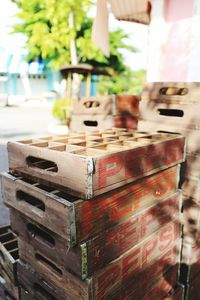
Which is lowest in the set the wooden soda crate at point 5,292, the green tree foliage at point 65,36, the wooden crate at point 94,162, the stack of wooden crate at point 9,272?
the wooden soda crate at point 5,292

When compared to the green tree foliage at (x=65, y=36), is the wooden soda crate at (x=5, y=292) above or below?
below

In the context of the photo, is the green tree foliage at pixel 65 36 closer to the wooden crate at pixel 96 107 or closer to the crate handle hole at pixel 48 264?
the wooden crate at pixel 96 107

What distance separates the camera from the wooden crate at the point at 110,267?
1.46 m

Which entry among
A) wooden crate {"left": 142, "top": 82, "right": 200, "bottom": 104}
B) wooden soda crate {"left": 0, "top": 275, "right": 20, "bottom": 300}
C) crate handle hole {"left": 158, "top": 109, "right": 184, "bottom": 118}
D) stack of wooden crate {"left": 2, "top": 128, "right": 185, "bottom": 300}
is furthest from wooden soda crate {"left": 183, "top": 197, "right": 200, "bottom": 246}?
wooden soda crate {"left": 0, "top": 275, "right": 20, "bottom": 300}

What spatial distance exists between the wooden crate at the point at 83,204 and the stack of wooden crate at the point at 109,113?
142cm

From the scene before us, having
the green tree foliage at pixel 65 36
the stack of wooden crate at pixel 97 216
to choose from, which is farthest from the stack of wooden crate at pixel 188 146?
the green tree foliage at pixel 65 36

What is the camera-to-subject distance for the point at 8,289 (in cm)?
226

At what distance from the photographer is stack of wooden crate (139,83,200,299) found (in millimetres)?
2107

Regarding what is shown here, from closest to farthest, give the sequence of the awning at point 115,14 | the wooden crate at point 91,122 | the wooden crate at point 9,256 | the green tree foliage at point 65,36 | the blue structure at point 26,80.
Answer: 1. the wooden crate at point 9,256
2. the wooden crate at point 91,122
3. the awning at point 115,14
4. the green tree foliage at point 65,36
5. the blue structure at point 26,80

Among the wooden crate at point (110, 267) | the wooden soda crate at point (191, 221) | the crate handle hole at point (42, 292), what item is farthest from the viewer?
the wooden soda crate at point (191, 221)

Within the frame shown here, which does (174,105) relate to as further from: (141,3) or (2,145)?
(2,145)

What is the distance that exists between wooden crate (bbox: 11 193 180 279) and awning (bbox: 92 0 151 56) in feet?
11.7

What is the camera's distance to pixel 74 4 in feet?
44.9

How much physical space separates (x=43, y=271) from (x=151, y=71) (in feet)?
12.7
